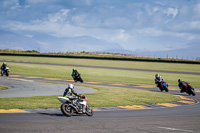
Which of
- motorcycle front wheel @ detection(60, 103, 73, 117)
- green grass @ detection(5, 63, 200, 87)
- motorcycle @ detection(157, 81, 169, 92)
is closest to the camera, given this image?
motorcycle front wheel @ detection(60, 103, 73, 117)

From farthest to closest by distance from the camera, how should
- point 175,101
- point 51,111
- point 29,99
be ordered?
point 175,101, point 29,99, point 51,111

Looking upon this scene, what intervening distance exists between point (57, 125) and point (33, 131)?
1.50m

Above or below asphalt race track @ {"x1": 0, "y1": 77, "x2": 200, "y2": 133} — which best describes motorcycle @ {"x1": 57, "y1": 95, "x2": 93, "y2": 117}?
above

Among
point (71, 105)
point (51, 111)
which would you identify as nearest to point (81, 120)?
point (71, 105)

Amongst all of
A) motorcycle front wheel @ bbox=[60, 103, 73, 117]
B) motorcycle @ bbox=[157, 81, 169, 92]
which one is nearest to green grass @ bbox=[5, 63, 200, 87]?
motorcycle @ bbox=[157, 81, 169, 92]

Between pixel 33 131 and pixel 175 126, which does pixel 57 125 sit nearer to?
pixel 33 131

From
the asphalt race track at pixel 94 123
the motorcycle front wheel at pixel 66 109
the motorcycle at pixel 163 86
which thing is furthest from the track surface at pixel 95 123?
the motorcycle at pixel 163 86

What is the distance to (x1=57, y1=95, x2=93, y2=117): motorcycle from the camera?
13.9 metres

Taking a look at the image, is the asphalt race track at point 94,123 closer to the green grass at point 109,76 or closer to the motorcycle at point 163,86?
the motorcycle at point 163,86

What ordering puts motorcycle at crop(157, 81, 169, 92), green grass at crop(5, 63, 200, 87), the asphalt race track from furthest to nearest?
green grass at crop(5, 63, 200, 87) < motorcycle at crop(157, 81, 169, 92) < the asphalt race track

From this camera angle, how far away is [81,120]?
13.4m

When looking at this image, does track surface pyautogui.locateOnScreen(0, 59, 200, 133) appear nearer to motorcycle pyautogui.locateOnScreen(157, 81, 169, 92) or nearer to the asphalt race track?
the asphalt race track

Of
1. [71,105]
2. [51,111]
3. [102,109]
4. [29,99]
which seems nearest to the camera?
[71,105]

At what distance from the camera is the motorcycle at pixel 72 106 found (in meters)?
13.9
